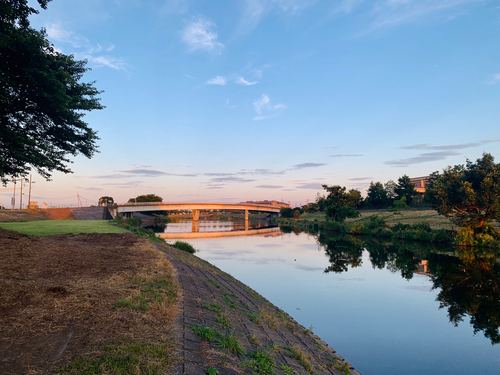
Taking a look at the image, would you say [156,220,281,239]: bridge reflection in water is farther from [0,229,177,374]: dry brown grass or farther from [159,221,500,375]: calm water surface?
[0,229,177,374]: dry brown grass

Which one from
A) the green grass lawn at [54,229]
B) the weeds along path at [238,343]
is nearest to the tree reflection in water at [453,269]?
the weeds along path at [238,343]

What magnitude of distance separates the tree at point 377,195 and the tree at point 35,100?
94.4m

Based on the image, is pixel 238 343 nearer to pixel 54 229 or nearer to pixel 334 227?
pixel 54 229

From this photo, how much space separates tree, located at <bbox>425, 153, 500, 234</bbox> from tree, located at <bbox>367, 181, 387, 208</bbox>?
6192 centimetres

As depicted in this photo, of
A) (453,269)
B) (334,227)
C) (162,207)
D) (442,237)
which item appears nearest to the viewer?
(453,269)

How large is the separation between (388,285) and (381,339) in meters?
9.72

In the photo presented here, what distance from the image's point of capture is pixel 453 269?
24188 mm

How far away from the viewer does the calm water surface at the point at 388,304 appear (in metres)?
10.5

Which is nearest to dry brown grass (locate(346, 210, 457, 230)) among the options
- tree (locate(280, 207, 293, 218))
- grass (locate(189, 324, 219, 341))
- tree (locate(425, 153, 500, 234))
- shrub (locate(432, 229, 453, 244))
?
shrub (locate(432, 229, 453, 244))

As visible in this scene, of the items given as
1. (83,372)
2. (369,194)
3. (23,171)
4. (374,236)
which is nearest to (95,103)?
(23,171)

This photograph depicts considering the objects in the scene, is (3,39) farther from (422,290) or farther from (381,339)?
(422,290)

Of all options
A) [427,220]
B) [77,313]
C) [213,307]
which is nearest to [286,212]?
[427,220]

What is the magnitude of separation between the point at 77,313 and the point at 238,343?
11.6 feet

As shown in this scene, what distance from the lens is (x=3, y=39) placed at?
1144 cm
